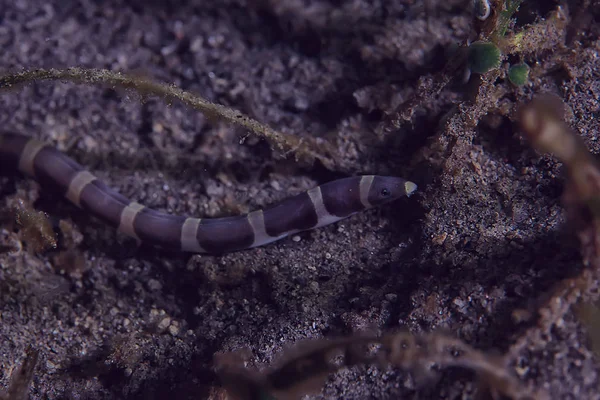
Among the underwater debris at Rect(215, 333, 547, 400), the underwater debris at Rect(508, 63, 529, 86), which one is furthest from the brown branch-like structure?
the underwater debris at Rect(508, 63, 529, 86)

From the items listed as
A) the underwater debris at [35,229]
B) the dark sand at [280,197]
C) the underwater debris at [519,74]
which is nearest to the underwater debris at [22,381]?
the dark sand at [280,197]

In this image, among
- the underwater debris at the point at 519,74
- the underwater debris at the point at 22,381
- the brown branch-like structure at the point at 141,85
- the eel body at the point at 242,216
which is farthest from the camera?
the eel body at the point at 242,216

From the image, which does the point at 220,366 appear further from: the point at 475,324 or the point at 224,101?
the point at 224,101

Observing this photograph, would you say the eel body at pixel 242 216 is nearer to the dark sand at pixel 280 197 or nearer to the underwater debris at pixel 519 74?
the dark sand at pixel 280 197

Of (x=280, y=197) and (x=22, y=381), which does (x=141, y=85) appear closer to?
(x=280, y=197)

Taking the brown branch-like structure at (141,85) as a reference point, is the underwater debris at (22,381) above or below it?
below

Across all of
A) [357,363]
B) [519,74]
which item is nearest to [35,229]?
[357,363]

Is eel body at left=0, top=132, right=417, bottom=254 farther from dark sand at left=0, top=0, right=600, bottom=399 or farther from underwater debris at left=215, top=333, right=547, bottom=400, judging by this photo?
underwater debris at left=215, top=333, right=547, bottom=400

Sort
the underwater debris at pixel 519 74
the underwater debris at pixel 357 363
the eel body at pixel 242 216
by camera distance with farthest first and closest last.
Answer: the eel body at pixel 242 216 < the underwater debris at pixel 519 74 < the underwater debris at pixel 357 363

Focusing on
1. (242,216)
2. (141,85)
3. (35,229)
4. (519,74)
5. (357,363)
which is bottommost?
(35,229)
